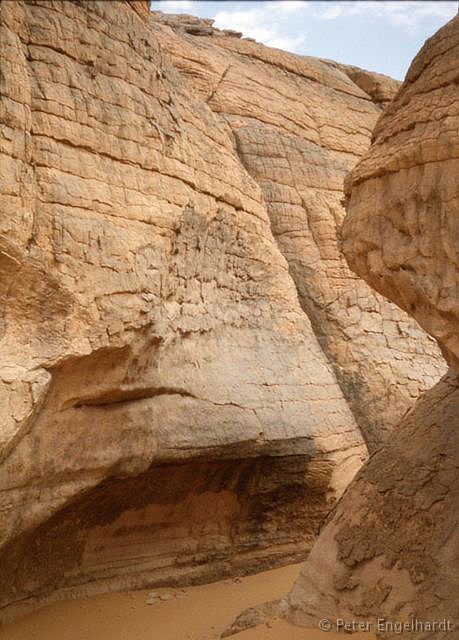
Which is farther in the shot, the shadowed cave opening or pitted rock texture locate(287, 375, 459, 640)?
the shadowed cave opening

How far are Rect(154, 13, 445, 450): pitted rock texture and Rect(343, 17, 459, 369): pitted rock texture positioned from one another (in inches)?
171

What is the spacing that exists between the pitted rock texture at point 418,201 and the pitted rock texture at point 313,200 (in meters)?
4.35

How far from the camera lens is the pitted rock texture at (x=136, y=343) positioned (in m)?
4.81

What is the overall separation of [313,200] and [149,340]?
479cm

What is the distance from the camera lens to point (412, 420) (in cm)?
523

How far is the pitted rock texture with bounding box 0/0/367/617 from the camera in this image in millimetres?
4812

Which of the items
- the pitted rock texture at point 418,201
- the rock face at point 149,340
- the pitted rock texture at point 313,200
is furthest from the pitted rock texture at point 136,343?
the pitted rock texture at point 418,201

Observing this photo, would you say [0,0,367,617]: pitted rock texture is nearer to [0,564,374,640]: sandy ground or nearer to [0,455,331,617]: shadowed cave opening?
[0,455,331,617]: shadowed cave opening

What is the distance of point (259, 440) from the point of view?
264 inches

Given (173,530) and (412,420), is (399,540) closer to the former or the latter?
(412,420)

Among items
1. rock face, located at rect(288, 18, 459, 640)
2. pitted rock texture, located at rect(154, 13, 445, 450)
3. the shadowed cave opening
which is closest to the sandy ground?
the shadowed cave opening

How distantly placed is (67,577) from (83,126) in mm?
3809

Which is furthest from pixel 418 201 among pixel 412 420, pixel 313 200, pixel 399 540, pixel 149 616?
pixel 313 200

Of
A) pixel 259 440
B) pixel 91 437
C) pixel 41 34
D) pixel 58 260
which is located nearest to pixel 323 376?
Result: pixel 259 440
